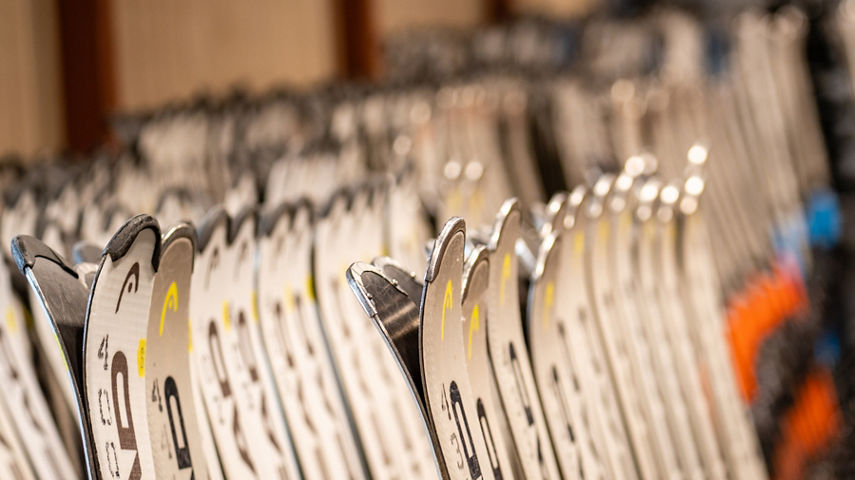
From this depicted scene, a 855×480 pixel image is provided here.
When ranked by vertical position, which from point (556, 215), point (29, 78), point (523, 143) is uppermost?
point (29, 78)

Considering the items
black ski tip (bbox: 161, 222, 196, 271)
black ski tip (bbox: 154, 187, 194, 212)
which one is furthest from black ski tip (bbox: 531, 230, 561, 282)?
black ski tip (bbox: 154, 187, 194, 212)

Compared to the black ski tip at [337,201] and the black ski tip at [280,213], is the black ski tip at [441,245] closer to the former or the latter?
the black ski tip at [280,213]

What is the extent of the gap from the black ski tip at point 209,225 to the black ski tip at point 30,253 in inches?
8.7

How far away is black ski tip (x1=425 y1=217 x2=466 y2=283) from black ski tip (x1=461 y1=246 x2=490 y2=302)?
6 centimetres

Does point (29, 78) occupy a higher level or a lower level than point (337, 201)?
higher

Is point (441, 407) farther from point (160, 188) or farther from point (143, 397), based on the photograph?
point (160, 188)

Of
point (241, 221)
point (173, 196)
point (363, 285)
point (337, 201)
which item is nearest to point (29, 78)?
point (173, 196)

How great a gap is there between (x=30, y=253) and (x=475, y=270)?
422 millimetres

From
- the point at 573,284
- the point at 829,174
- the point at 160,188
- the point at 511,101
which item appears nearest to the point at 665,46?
the point at 829,174

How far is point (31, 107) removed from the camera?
504 centimetres

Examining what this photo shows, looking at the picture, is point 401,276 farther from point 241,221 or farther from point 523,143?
point 523,143

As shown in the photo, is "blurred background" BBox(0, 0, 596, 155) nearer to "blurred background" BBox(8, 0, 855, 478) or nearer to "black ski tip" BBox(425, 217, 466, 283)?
"blurred background" BBox(8, 0, 855, 478)

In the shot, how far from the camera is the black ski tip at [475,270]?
105 centimetres

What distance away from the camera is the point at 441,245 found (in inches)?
37.5
